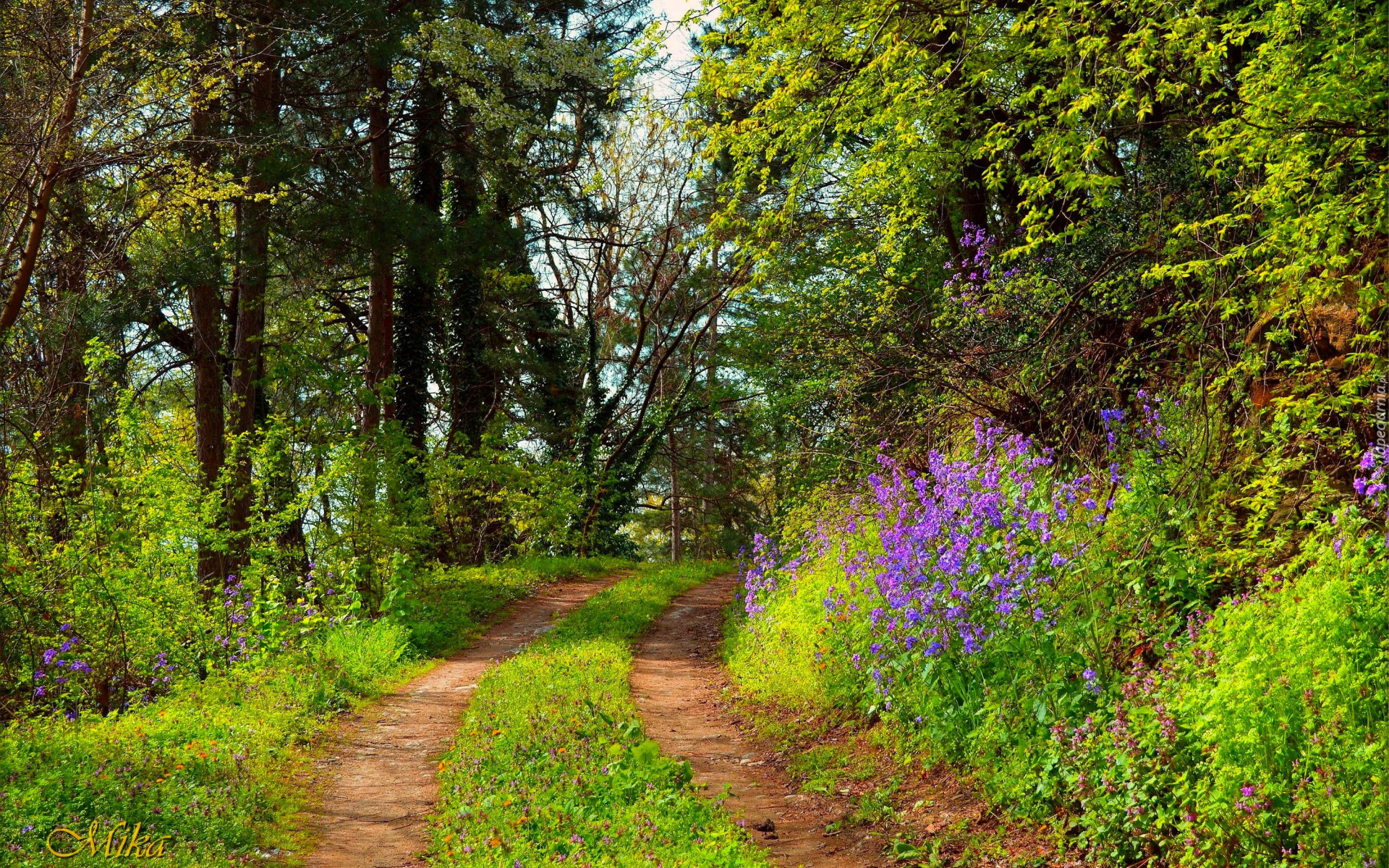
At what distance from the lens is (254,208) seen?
1412 centimetres

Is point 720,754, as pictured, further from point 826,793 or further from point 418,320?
point 418,320

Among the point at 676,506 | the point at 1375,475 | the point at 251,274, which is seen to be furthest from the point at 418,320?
the point at 1375,475

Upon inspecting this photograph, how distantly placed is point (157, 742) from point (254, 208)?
9.54 m

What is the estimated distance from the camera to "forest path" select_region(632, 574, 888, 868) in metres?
5.58

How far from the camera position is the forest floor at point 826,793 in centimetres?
524

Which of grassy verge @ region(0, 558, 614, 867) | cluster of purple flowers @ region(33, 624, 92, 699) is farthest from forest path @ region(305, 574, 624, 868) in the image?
cluster of purple flowers @ region(33, 624, 92, 699)

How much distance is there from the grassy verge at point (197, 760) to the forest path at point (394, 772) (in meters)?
0.29

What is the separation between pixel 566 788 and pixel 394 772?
1.72 m

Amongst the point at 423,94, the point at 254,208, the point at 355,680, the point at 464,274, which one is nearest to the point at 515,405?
the point at 464,274

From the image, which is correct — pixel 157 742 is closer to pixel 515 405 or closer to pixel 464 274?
pixel 464 274

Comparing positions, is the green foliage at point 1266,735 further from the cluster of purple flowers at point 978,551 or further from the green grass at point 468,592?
the green grass at point 468,592

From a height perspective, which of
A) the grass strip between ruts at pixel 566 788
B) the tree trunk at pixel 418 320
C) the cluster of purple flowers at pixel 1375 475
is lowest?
the grass strip between ruts at pixel 566 788

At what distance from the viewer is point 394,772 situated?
23.5 ft
